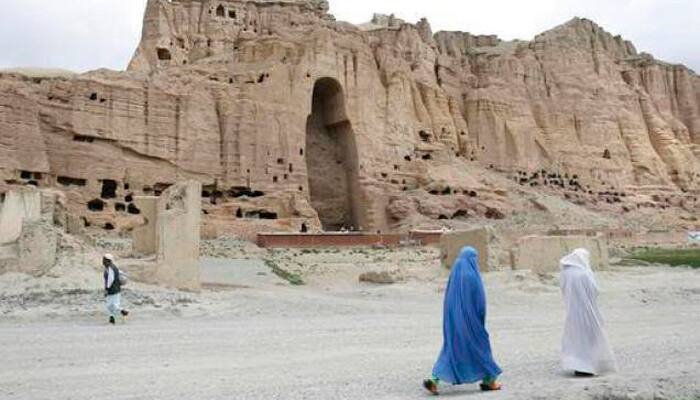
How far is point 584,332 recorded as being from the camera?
835cm

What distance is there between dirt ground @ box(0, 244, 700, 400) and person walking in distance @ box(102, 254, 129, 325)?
37cm

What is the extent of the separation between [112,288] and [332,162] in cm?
3730

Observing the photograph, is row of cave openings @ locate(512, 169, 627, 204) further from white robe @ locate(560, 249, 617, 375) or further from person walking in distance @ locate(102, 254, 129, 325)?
white robe @ locate(560, 249, 617, 375)

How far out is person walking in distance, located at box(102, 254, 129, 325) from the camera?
1253 centimetres

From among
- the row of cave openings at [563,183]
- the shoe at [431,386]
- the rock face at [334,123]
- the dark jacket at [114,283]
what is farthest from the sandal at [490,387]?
the row of cave openings at [563,183]

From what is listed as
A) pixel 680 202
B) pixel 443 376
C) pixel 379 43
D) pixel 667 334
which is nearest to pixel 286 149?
pixel 379 43

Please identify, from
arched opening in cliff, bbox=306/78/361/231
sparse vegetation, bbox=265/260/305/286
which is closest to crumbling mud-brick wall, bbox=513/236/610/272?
sparse vegetation, bbox=265/260/305/286

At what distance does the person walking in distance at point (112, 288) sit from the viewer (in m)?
12.5

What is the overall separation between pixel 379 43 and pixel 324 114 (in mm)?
8696

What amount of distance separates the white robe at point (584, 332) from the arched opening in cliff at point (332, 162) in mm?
38567

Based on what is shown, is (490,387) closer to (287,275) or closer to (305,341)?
(305,341)

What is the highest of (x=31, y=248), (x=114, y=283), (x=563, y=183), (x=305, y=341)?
(x=563, y=183)

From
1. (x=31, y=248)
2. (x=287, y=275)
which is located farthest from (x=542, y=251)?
(x=31, y=248)

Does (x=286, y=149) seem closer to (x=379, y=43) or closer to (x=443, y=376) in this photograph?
(x=379, y=43)
